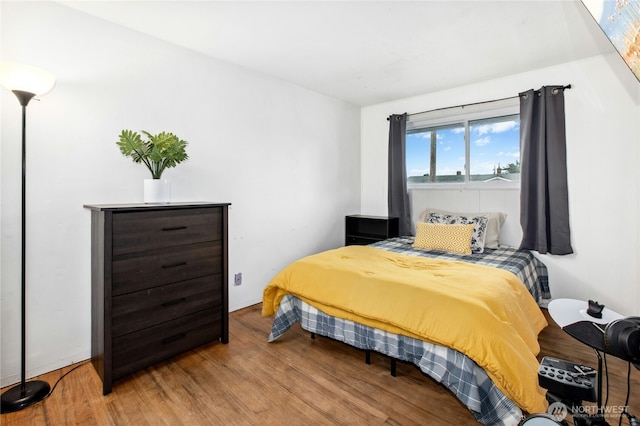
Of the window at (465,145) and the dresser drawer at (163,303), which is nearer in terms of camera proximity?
the dresser drawer at (163,303)

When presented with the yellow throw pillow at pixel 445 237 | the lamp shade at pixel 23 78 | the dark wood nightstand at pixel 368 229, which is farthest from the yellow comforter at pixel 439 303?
the lamp shade at pixel 23 78

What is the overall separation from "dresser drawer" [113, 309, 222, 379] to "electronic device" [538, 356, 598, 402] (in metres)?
1.98

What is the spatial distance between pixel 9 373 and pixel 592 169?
4619 mm

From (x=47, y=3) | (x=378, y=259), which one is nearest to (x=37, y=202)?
(x=47, y=3)

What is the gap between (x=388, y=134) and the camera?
4168mm

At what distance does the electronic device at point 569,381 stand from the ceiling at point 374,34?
2096 mm

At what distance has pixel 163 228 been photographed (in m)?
1.97

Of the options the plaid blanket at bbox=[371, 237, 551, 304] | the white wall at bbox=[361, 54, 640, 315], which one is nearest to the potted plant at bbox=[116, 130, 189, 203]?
the plaid blanket at bbox=[371, 237, 551, 304]

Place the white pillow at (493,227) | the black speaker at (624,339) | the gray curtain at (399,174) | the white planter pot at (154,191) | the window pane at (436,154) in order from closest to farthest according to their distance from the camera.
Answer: the black speaker at (624,339), the white planter pot at (154,191), the white pillow at (493,227), the window pane at (436,154), the gray curtain at (399,174)

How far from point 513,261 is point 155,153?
9.60 feet

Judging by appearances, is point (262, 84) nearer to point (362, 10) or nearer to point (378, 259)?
point (362, 10)

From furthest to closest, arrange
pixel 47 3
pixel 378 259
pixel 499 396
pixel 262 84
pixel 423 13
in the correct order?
1. pixel 262 84
2. pixel 378 259
3. pixel 423 13
4. pixel 47 3
5. pixel 499 396

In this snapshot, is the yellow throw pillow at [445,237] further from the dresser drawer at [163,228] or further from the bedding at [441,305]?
the dresser drawer at [163,228]

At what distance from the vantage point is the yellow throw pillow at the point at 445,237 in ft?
9.66
